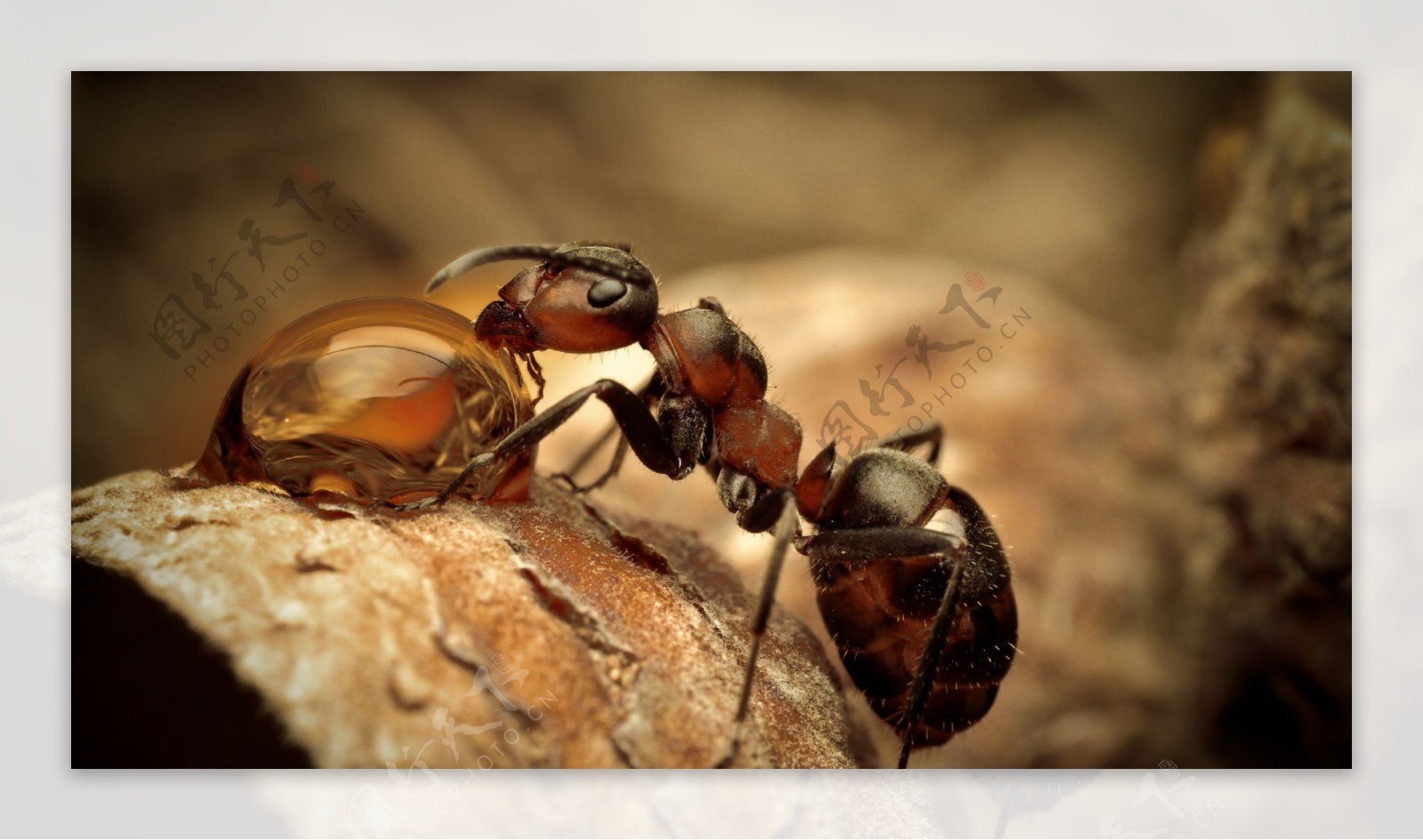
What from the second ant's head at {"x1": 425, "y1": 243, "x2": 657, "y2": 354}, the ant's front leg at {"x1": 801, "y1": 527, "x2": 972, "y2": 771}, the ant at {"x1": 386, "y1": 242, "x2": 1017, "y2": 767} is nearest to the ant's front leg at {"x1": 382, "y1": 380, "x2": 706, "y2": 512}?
the ant at {"x1": 386, "y1": 242, "x2": 1017, "y2": 767}

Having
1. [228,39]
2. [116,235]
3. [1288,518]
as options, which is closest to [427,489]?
[116,235]

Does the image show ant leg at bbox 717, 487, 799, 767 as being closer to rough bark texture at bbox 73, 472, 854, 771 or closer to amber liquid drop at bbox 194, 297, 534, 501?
rough bark texture at bbox 73, 472, 854, 771

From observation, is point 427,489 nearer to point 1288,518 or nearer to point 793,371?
point 793,371

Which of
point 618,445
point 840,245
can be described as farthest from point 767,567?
point 840,245

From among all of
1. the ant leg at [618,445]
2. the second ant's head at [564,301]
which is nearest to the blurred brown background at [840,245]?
the ant leg at [618,445]

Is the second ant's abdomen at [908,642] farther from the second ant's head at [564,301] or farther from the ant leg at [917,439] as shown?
the second ant's head at [564,301]
